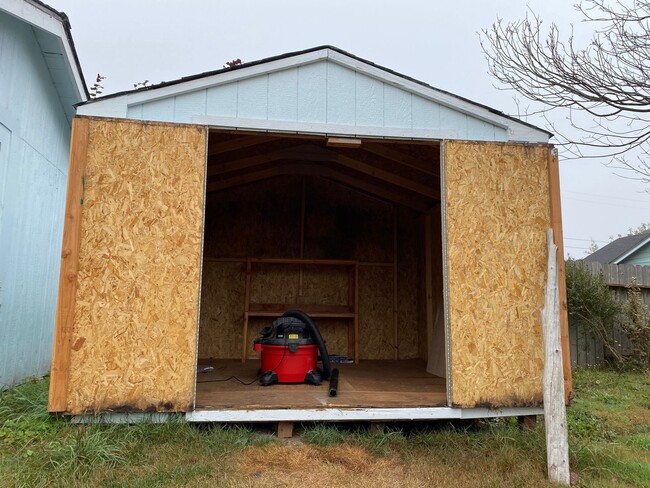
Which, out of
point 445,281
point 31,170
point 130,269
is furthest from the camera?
point 31,170

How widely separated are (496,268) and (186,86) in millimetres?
3467

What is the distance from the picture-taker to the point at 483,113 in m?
4.75

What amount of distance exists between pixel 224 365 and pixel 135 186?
3992mm

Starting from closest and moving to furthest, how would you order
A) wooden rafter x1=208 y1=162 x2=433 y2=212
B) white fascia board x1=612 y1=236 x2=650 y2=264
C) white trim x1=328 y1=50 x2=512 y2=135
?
white trim x1=328 y1=50 x2=512 y2=135, wooden rafter x1=208 y1=162 x2=433 y2=212, white fascia board x1=612 y1=236 x2=650 y2=264

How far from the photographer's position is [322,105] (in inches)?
180

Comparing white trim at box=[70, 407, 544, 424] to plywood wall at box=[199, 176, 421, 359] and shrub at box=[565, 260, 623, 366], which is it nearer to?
plywood wall at box=[199, 176, 421, 359]

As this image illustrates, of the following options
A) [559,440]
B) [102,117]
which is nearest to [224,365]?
[102,117]

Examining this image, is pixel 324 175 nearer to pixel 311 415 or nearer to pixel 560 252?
pixel 560 252

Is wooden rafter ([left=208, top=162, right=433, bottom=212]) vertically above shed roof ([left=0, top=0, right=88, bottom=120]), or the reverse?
shed roof ([left=0, top=0, right=88, bottom=120])

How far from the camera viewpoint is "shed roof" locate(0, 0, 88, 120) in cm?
516

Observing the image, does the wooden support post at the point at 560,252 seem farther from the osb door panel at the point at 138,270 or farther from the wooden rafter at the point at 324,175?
the osb door panel at the point at 138,270

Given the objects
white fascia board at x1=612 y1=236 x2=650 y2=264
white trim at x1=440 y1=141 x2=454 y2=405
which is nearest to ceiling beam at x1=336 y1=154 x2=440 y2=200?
white trim at x1=440 y1=141 x2=454 y2=405

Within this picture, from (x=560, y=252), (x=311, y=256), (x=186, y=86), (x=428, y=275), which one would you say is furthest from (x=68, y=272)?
(x=428, y=275)

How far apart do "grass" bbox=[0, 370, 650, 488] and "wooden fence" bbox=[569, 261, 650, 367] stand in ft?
13.4
